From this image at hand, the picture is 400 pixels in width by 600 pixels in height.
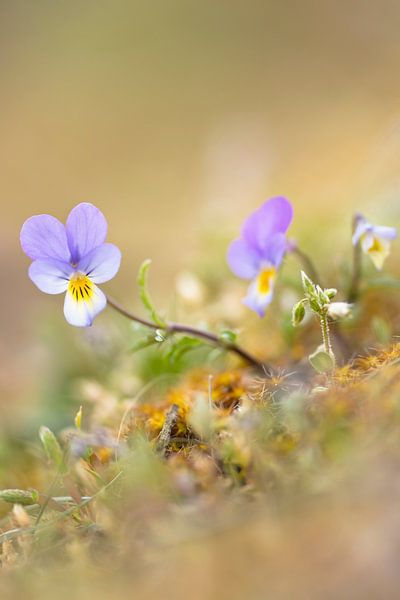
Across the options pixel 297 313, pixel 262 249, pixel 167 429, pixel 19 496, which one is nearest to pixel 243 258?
pixel 262 249

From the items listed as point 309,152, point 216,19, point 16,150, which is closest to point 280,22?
point 216,19

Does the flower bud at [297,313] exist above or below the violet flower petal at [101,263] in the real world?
below

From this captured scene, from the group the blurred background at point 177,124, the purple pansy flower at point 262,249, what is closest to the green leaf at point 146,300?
the purple pansy flower at point 262,249

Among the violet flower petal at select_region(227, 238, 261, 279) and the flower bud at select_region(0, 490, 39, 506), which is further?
the violet flower petal at select_region(227, 238, 261, 279)

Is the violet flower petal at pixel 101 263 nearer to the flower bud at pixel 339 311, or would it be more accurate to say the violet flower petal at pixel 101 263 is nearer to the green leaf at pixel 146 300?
the green leaf at pixel 146 300

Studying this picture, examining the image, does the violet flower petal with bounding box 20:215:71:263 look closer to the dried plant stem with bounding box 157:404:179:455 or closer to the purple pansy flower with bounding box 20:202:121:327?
the purple pansy flower with bounding box 20:202:121:327

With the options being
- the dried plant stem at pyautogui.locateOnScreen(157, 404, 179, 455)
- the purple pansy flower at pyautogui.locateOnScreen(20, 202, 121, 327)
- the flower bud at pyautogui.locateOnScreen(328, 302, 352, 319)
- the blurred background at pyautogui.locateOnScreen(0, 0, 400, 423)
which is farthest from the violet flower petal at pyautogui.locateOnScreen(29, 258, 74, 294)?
the blurred background at pyautogui.locateOnScreen(0, 0, 400, 423)

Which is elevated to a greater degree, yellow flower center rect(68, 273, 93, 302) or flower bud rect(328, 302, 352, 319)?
flower bud rect(328, 302, 352, 319)
